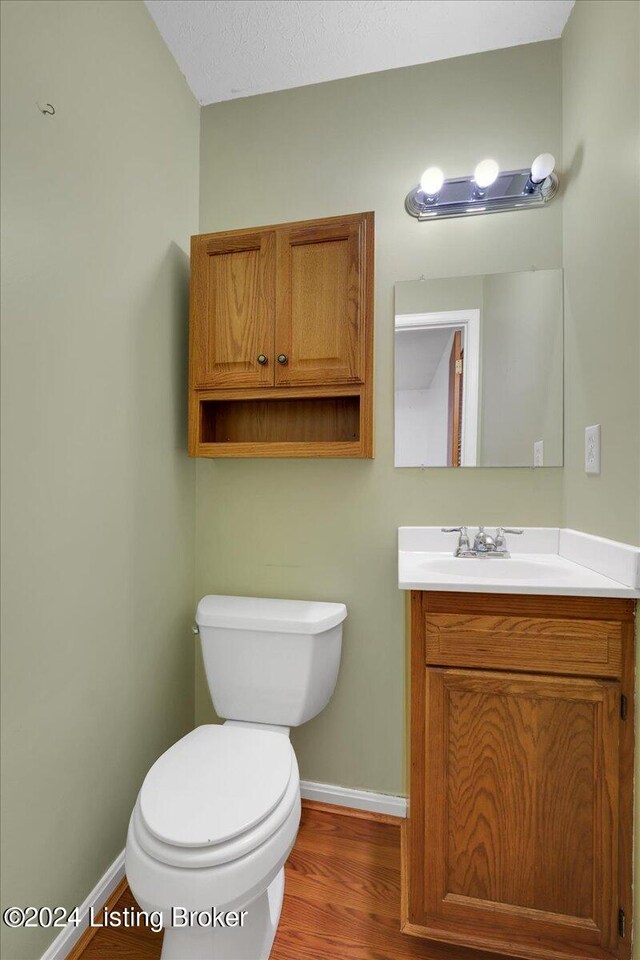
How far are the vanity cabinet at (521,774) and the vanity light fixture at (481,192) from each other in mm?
1294

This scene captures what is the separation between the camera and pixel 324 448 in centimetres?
148

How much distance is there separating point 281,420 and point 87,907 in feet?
4.95

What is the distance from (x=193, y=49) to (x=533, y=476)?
6.17 ft

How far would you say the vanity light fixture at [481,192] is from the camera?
4.80 feet

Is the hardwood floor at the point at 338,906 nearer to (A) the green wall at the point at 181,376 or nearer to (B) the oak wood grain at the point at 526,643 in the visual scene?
(A) the green wall at the point at 181,376

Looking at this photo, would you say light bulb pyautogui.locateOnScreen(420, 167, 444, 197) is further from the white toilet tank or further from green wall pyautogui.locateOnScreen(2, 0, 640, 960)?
the white toilet tank

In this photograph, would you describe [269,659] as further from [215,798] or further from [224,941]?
[224,941]

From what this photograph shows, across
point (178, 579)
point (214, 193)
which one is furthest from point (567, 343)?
point (178, 579)

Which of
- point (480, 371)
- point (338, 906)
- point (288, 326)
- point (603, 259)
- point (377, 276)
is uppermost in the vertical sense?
point (377, 276)

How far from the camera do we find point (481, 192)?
4.96 feet

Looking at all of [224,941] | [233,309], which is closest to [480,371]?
[233,309]

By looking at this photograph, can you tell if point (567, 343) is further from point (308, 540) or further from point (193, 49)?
point (193, 49)

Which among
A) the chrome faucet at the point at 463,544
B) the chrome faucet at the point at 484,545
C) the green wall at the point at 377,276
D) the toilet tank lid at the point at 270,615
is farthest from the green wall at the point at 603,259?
the toilet tank lid at the point at 270,615

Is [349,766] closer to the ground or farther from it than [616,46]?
closer to the ground
